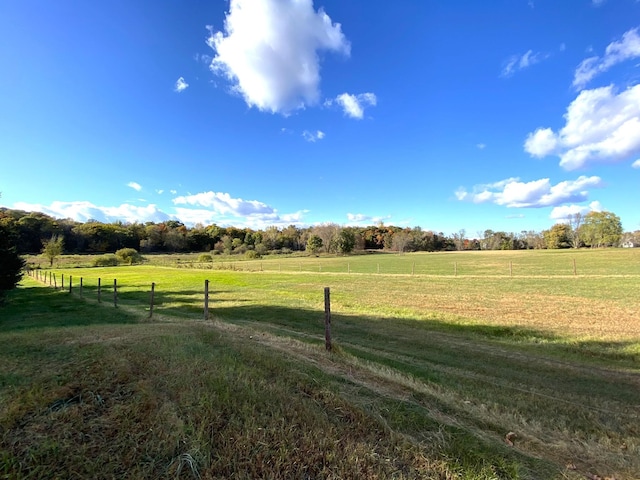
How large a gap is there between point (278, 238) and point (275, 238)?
1.22 meters

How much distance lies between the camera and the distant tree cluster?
107 metres

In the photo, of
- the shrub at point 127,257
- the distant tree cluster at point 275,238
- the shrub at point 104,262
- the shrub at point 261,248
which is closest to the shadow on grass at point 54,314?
the shrub at point 104,262

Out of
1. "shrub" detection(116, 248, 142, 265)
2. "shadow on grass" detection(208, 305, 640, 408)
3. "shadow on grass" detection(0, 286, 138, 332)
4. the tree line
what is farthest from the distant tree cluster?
"shadow on grass" detection(208, 305, 640, 408)

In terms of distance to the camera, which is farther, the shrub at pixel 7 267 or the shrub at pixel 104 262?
the shrub at pixel 104 262

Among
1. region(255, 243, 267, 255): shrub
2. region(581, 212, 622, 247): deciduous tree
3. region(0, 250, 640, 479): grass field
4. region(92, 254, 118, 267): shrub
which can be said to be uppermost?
region(581, 212, 622, 247): deciduous tree

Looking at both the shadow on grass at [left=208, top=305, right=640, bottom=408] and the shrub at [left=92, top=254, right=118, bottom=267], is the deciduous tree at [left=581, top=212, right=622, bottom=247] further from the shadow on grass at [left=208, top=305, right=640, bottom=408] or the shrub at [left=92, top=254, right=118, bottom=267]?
the shrub at [left=92, top=254, right=118, bottom=267]

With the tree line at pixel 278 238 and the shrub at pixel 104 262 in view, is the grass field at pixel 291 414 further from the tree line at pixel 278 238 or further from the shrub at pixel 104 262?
the tree line at pixel 278 238

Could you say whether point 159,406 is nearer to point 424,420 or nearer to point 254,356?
point 254,356

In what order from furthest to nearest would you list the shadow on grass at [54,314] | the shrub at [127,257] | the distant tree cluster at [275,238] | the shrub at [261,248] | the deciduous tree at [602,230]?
the deciduous tree at [602,230] < the shrub at [261,248] < the distant tree cluster at [275,238] < the shrub at [127,257] < the shadow on grass at [54,314]

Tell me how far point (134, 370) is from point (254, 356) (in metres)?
1.86

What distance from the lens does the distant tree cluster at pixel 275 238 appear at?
107 meters

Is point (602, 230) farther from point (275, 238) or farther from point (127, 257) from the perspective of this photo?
point (127, 257)

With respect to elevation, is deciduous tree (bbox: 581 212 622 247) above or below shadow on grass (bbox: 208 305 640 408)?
above

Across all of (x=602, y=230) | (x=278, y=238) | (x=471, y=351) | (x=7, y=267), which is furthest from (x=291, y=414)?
(x=602, y=230)
